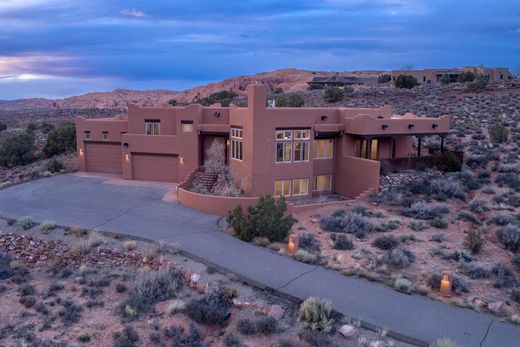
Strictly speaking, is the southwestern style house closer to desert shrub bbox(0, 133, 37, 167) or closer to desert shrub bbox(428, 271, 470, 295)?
desert shrub bbox(0, 133, 37, 167)

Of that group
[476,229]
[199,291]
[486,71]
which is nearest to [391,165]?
[476,229]

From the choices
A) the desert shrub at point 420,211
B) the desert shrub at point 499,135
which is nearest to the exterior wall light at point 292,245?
the desert shrub at point 420,211

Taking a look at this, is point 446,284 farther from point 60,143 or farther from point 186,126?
point 60,143

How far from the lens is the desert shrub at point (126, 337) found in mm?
10515

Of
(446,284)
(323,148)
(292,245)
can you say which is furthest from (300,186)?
(446,284)

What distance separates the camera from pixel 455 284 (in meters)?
13.4

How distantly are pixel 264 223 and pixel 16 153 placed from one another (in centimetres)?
3006

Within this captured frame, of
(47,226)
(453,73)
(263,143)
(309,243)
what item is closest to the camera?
(309,243)

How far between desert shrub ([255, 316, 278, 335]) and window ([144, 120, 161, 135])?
2102 centimetres

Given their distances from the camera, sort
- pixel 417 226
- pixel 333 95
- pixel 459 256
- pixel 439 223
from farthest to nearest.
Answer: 1. pixel 333 95
2. pixel 439 223
3. pixel 417 226
4. pixel 459 256

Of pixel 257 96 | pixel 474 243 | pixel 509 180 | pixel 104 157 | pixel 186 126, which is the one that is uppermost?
pixel 257 96

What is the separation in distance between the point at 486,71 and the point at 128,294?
79248 mm

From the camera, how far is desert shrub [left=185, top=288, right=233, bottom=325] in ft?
37.1

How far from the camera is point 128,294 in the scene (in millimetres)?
13352
